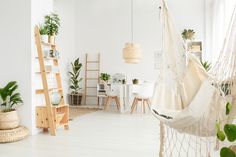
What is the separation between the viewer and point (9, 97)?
4.42 meters

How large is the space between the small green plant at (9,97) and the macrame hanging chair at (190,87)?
261 cm

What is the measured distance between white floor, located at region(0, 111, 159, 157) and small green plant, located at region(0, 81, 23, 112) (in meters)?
0.63

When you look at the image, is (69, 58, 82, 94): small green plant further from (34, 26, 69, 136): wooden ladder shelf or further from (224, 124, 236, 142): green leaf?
(224, 124, 236, 142): green leaf

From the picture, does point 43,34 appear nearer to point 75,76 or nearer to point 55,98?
point 55,98

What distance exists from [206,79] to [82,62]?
6.57 meters

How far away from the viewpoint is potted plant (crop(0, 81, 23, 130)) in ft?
13.5

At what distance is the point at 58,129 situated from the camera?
483 cm

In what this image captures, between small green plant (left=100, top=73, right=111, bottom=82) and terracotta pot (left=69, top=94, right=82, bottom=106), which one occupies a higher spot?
small green plant (left=100, top=73, right=111, bottom=82)

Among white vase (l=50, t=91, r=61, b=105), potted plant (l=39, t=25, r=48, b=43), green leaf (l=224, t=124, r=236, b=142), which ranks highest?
potted plant (l=39, t=25, r=48, b=43)

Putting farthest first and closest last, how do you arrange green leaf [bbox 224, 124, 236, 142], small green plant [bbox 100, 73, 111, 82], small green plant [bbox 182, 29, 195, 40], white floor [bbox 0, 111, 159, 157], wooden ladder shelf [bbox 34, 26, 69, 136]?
small green plant [bbox 100, 73, 111, 82] < small green plant [bbox 182, 29, 195, 40] < wooden ladder shelf [bbox 34, 26, 69, 136] < white floor [bbox 0, 111, 159, 157] < green leaf [bbox 224, 124, 236, 142]

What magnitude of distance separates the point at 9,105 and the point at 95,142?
5.33 feet

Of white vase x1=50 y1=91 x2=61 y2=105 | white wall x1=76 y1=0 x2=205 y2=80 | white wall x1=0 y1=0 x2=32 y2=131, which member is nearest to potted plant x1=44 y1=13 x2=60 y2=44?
white wall x1=0 y1=0 x2=32 y2=131

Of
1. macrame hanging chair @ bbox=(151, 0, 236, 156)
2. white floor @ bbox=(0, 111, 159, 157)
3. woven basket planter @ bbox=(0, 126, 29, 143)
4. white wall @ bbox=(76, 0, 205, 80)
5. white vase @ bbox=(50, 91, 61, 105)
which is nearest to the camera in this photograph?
macrame hanging chair @ bbox=(151, 0, 236, 156)

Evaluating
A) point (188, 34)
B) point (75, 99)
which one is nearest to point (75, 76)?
point (75, 99)
